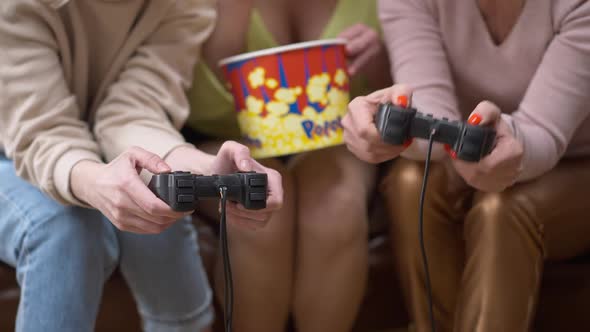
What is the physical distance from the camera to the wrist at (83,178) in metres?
0.74

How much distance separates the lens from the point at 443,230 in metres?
0.94

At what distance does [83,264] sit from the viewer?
32.1 inches

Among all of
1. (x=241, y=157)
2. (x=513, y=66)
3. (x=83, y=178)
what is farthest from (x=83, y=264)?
(x=513, y=66)

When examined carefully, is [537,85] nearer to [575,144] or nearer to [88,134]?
[575,144]

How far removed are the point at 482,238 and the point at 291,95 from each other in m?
0.28

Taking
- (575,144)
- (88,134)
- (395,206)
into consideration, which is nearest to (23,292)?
(88,134)

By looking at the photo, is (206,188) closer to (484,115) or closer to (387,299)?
(484,115)

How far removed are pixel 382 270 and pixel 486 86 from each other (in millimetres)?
295

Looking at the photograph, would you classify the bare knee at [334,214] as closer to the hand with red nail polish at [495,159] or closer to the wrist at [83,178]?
the hand with red nail polish at [495,159]

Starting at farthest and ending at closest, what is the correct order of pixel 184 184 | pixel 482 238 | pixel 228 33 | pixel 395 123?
1. pixel 228 33
2. pixel 482 238
3. pixel 395 123
4. pixel 184 184

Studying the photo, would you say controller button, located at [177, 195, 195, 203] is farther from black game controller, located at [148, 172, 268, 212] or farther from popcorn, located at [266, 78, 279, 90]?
popcorn, located at [266, 78, 279, 90]

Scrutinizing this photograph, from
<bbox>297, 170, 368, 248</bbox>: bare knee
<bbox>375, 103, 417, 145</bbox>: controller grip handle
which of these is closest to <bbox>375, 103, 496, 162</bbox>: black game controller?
<bbox>375, 103, 417, 145</bbox>: controller grip handle

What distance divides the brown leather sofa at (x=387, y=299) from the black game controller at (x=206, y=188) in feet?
1.27

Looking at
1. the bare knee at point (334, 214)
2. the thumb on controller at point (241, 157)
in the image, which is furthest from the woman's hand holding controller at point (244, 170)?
the bare knee at point (334, 214)
